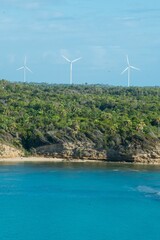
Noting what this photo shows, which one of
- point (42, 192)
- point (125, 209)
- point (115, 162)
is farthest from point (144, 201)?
point (115, 162)

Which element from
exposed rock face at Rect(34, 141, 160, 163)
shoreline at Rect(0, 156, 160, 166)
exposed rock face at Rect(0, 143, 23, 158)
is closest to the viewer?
shoreline at Rect(0, 156, 160, 166)

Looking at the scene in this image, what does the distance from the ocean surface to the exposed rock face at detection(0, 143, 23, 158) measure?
5.20 m

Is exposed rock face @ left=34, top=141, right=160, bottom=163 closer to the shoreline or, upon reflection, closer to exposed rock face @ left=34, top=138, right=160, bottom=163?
exposed rock face @ left=34, top=138, right=160, bottom=163

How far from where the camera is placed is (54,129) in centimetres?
8938

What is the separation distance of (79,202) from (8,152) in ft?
90.1

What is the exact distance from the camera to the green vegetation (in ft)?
288

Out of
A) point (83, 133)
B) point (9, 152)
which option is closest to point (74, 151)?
point (83, 133)

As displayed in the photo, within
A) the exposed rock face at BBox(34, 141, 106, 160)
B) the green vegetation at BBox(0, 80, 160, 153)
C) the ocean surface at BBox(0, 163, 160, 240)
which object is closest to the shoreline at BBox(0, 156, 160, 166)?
the exposed rock face at BBox(34, 141, 106, 160)

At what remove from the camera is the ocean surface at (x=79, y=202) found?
1986 inches

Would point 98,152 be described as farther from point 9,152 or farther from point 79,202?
point 79,202

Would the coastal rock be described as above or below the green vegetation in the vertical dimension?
below

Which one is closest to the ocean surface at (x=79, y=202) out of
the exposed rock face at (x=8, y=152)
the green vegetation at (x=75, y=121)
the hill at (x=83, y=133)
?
the hill at (x=83, y=133)

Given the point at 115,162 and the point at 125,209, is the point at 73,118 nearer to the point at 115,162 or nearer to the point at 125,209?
the point at 115,162

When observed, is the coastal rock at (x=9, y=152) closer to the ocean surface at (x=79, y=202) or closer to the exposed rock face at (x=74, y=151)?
the exposed rock face at (x=74, y=151)
